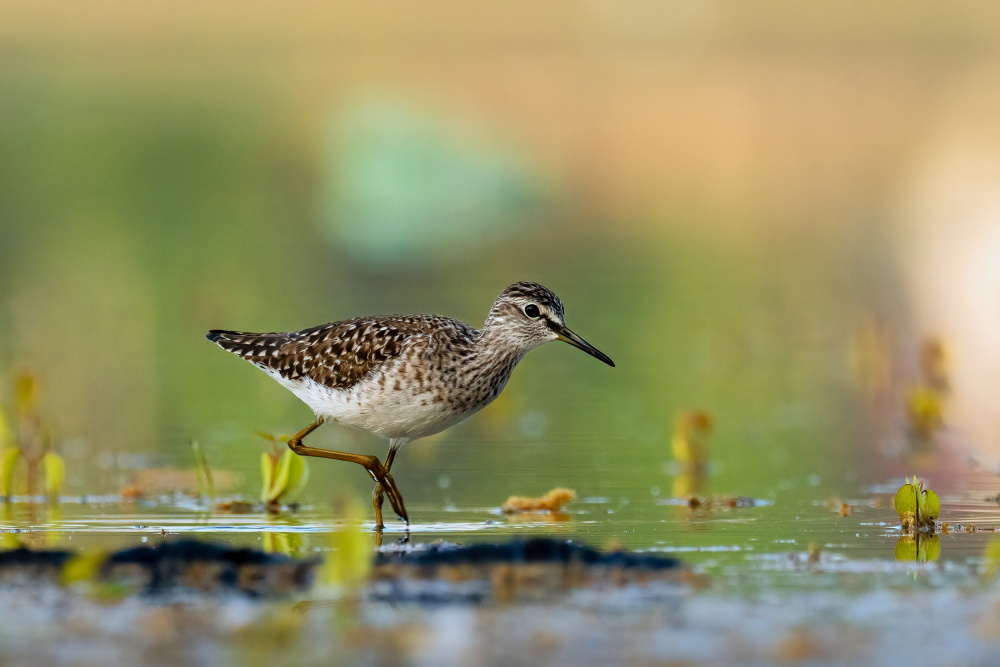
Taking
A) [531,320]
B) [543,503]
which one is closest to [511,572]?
[543,503]

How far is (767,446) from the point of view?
12.0 metres

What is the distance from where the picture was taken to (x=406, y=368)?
9.59 m

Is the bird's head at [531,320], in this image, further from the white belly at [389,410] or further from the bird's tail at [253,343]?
the bird's tail at [253,343]

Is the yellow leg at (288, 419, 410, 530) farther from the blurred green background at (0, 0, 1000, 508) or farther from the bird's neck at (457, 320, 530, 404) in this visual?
the bird's neck at (457, 320, 530, 404)

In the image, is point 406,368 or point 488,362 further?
point 488,362

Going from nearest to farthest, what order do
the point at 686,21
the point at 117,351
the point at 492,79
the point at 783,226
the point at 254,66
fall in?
1. the point at 117,351
2. the point at 783,226
3. the point at 492,79
4. the point at 254,66
5. the point at 686,21

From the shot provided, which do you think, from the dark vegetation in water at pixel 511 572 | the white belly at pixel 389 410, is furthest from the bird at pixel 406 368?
the dark vegetation in water at pixel 511 572

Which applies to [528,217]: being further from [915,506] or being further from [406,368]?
[915,506]

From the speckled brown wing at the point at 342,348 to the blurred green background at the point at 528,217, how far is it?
2.72ft

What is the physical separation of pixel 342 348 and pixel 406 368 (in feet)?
1.86

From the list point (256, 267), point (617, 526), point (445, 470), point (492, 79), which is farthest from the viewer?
point (492, 79)

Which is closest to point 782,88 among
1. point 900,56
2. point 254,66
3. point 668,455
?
point 900,56

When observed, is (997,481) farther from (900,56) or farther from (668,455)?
(900,56)

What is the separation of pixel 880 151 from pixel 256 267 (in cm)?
2017
